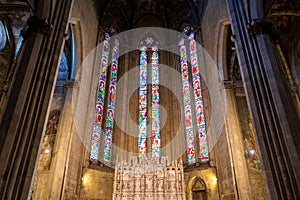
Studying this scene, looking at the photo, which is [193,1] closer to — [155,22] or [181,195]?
[155,22]

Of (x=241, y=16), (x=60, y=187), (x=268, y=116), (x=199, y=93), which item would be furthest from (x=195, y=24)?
(x=60, y=187)

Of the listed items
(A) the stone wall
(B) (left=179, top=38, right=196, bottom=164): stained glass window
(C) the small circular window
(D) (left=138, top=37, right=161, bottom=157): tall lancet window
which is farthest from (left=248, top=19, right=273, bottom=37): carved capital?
(C) the small circular window

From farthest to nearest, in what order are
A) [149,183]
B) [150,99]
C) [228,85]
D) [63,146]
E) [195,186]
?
[150,99] → [195,186] → [228,85] → [149,183] → [63,146]

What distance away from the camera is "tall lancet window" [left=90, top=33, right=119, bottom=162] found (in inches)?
528

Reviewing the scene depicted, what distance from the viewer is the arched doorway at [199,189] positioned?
40.7ft

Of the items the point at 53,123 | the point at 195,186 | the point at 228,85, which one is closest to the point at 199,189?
the point at 195,186

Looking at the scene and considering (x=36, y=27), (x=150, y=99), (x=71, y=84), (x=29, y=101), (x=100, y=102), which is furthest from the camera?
(x=150, y=99)

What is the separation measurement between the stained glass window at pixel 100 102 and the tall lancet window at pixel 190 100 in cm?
534

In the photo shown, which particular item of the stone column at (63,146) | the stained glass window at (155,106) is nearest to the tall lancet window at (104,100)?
the stone column at (63,146)

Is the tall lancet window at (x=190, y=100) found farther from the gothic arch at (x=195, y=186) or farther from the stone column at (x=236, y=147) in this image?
the stone column at (x=236, y=147)

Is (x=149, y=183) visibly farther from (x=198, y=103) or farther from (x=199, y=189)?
(x=198, y=103)

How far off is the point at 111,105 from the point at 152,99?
9.46ft

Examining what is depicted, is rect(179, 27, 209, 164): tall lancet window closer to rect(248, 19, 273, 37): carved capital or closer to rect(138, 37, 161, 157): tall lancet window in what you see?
rect(138, 37, 161, 157): tall lancet window

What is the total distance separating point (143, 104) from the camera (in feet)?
52.2
